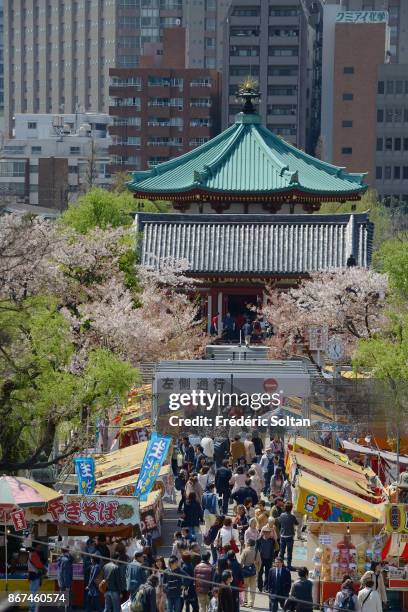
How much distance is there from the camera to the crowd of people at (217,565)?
81.6 ft

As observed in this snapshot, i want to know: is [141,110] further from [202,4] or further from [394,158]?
[202,4]

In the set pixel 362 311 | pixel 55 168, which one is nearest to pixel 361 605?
pixel 362 311

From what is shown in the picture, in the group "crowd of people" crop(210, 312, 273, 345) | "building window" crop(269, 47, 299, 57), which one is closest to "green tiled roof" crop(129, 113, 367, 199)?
"crowd of people" crop(210, 312, 273, 345)

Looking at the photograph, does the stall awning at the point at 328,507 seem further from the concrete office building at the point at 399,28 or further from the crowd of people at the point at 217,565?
the concrete office building at the point at 399,28

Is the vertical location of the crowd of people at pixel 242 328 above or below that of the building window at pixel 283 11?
below

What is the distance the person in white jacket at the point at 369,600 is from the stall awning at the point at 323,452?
31.2 ft

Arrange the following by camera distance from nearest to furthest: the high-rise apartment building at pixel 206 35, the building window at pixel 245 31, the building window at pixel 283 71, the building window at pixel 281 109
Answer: the building window at pixel 245 31 → the building window at pixel 283 71 → the building window at pixel 281 109 → the high-rise apartment building at pixel 206 35

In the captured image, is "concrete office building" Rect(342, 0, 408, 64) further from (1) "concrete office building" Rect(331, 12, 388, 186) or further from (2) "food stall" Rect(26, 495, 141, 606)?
(2) "food stall" Rect(26, 495, 141, 606)

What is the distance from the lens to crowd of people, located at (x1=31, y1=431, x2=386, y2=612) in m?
24.9

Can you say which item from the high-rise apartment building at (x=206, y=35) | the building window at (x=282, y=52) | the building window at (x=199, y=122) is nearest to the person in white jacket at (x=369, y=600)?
the building window at (x=199, y=122)

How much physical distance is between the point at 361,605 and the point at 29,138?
453 ft

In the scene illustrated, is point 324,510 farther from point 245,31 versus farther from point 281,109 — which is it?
point 245,31

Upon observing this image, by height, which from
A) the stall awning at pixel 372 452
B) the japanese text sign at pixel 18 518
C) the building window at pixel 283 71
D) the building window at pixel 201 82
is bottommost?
the stall awning at pixel 372 452

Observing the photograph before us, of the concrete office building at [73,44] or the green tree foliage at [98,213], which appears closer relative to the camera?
the green tree foliage at [98,213]
